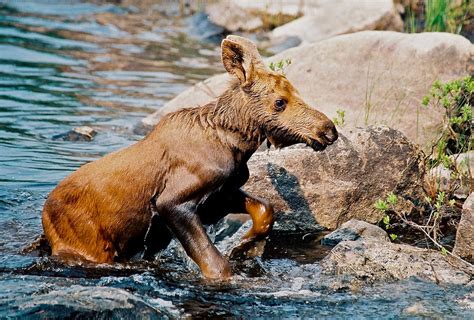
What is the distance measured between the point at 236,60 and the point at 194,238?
1458 millimetres

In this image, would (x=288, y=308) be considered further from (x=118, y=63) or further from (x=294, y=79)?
(x=118, y=63)

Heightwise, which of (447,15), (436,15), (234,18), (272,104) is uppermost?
(272,104)

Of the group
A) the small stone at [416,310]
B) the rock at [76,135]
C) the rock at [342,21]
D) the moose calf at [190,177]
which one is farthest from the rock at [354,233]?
the rock at [342,21]

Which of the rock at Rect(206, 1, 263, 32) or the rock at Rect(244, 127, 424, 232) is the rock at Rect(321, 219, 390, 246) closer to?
the rock at Rect(244, 127, 424, 232)

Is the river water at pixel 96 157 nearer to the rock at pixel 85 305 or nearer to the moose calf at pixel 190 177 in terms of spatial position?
the rock at pixel 85 305

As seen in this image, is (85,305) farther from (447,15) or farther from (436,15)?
(447,15)

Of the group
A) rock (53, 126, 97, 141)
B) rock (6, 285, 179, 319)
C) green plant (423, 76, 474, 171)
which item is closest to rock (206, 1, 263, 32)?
rock (53, 126, 97, 141)

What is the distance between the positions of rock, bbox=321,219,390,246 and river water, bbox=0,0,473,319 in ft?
0.65

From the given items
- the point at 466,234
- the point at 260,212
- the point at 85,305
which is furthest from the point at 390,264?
the point at 85,305

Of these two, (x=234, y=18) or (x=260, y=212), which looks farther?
(x=234, y=18)

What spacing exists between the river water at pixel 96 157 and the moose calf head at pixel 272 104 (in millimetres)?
1150

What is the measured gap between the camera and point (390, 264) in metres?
7.61

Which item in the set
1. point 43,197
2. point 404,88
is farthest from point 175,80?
point 43,197

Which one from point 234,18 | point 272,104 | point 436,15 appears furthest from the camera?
point 234,18
